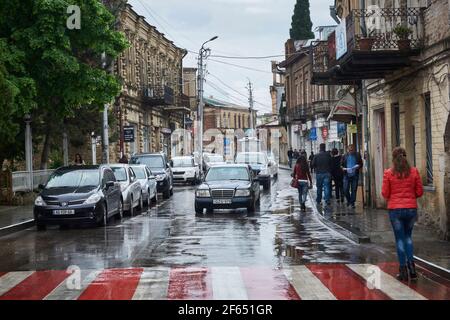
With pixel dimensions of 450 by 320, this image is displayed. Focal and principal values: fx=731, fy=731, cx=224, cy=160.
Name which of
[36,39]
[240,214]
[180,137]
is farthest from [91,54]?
[180,137]

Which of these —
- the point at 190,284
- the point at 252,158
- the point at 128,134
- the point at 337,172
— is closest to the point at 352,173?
the point at 337,172

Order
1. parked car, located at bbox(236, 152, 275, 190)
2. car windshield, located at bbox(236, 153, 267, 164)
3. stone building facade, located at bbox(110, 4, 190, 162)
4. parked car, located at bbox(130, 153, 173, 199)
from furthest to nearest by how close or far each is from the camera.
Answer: stone building facade, located at bbox(110, 4, 190, 162)
car windshield, located at bbox(236, 153, 267, 164)
parked car, located at bbox(236, 152, 275, 190)
parked car, located at bbox(130, 153, 173, 199)

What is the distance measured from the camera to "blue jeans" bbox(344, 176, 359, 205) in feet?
73.7

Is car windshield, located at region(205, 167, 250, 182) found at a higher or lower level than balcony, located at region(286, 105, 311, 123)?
lower

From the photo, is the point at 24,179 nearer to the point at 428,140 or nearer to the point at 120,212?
the point at 120,212

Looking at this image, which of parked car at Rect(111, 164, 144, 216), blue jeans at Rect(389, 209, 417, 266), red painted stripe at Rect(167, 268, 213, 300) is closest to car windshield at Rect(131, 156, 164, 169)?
parked car at Rect(111, 164, 144, 216)

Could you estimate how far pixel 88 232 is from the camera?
703 inches

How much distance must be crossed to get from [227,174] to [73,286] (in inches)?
538

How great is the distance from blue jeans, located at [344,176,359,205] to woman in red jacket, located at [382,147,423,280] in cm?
1198

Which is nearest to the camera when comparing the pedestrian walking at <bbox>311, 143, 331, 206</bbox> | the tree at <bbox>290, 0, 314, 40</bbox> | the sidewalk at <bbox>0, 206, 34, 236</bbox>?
the sidewalk at <bbox>0, 206, 34, 236</bbox>

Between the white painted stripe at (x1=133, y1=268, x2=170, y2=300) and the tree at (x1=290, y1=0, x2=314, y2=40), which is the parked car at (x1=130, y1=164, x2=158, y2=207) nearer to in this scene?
the white painted stripe at (x1=133, y1=268, x2=170, y2=300)

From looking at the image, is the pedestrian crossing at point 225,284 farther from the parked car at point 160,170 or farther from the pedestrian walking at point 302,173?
the parked car at point 160,170

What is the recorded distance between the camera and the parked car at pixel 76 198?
60.3ft

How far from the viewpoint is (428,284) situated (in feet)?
33.2
